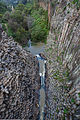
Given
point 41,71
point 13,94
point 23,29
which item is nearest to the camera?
point 13,94

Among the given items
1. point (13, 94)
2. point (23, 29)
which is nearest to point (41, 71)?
point (13, 94)

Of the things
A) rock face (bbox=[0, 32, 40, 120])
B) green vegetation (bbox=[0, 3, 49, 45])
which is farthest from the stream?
green vegetation (bbox=[0, 3, 49, 45])

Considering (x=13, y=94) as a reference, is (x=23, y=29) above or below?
above

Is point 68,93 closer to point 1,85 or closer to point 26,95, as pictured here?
point 26,95

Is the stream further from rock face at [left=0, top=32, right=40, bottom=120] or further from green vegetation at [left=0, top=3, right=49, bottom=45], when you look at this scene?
green vegetation at [left=0, top=3, right=49, bottom=45]

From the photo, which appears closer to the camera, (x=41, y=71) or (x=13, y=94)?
(x=13, y=94)

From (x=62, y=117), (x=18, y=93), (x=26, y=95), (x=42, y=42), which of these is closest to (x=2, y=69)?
(x=18, y=93)

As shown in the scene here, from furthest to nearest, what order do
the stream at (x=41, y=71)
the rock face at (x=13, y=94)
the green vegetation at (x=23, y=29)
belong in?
1. the green vegetation at (x=23, y=29)
2. the stream at (x=41, y=71)
3. the rock face at (x=13, y=94)

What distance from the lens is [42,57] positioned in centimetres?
1381

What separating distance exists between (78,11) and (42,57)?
858cm

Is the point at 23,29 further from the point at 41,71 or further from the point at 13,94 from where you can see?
the point at 13,94

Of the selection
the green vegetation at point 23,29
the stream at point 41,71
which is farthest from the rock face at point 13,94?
the green vegetation at point 23,29

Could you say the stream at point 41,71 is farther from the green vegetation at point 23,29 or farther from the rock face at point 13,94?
the green vegetation at point 23,29

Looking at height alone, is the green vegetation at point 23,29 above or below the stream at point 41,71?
above
